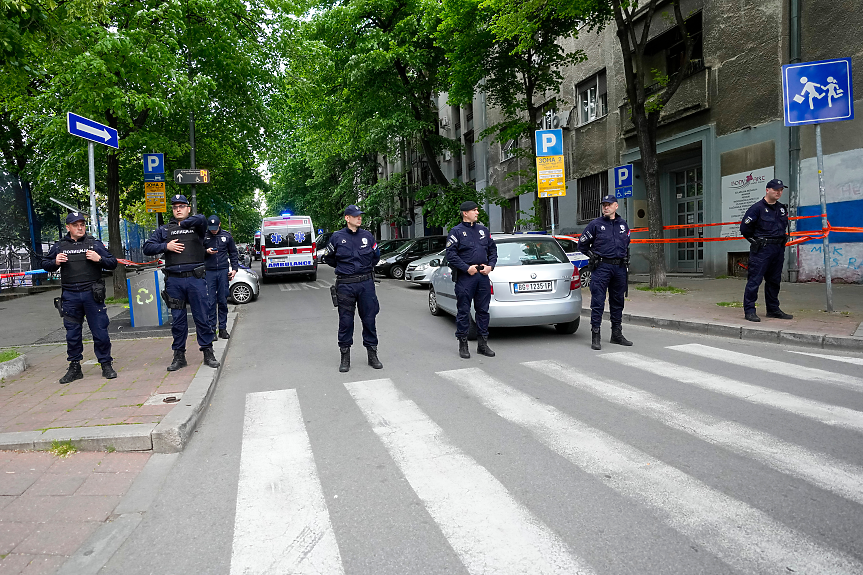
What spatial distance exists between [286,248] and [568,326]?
17023 millimetres

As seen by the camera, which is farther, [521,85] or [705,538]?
[521,85]

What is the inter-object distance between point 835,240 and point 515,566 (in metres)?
13.4

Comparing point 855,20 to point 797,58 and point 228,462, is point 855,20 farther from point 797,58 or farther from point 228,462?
point 228,462

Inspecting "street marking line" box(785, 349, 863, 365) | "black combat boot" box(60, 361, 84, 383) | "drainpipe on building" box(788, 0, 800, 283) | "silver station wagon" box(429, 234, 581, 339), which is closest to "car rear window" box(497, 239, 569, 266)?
"silver station wagon" box(429, 234, 581, 339)

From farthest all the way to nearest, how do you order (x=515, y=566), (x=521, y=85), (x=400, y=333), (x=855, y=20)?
(x=521, y=85) → (x=855, y=20) → (x=400, y=333) → (x=515, y=566)

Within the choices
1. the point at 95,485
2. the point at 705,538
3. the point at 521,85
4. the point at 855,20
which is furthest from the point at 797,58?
the point at 95,485

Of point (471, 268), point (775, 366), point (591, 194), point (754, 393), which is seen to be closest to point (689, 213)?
point (591, 194)

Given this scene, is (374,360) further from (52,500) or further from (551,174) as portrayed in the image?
(551,174)

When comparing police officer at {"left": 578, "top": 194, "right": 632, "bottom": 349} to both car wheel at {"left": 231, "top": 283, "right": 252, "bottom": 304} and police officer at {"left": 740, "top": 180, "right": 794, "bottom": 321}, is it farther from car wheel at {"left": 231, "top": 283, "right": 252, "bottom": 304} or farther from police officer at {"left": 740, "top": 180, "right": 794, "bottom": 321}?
car wheel at {"left": 231, "top": 283, "right": 252, "bottom": 304}

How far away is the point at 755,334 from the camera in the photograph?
8.02 metres

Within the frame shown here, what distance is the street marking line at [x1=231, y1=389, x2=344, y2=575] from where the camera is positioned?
2.77 meters

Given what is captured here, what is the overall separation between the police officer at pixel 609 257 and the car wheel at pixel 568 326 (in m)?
0.73


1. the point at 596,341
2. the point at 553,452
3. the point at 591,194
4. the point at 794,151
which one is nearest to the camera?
the point at 553,452

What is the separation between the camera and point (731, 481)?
345 cm
